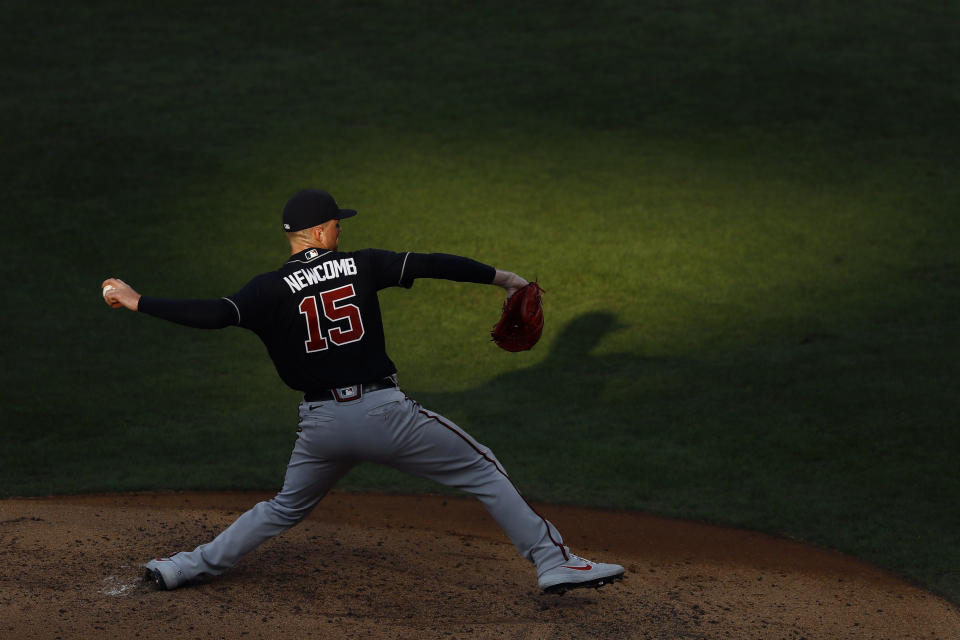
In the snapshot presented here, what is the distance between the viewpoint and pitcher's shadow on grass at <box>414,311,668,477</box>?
24.2 feet

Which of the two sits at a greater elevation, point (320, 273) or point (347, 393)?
point (320, 273)

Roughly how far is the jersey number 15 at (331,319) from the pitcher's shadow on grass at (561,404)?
310 cm

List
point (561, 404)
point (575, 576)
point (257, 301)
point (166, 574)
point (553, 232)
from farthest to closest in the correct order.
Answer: point (553, 232)
point (561, 404)
point (166, 574)
point (575, 576)
point (257, 301)

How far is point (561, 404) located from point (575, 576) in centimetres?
390

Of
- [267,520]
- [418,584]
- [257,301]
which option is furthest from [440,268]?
[418,584]

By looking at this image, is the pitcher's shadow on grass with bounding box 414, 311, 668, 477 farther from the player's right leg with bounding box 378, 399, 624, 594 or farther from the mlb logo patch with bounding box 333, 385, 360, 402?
the mlb logo patch with bounding box 333, 385, 360, 402

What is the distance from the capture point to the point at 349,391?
164 inches

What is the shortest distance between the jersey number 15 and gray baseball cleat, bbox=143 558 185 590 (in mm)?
1118

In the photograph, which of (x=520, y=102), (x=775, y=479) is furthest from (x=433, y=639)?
(x=520, y=102)

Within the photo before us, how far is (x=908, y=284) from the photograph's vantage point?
9.92 m

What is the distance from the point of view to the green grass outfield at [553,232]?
709cm

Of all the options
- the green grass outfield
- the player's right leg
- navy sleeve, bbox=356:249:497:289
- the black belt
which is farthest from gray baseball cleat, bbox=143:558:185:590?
the green grass outfield

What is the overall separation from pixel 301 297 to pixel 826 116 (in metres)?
11.2

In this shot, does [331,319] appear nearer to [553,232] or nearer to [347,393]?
[347,393]
